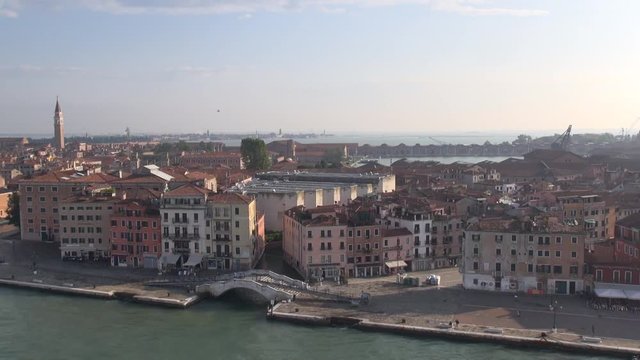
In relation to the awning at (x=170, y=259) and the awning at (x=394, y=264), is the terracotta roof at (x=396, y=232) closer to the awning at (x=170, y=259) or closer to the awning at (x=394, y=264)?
the awning at (x=394, y=264)

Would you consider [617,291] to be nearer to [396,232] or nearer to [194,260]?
[396,232]

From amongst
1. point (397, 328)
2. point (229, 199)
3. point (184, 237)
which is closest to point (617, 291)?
point (397, 328)

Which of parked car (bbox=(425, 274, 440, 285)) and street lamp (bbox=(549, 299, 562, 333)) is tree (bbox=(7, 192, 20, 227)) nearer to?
parked car (bbox=(425, 274, 440, 285))

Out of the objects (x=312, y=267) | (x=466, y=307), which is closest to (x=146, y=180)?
(x=312, y=267)

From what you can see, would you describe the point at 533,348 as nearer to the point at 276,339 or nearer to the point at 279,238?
the point at 276,339

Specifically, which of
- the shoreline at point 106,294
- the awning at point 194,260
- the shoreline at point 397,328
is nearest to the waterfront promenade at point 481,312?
the shoreline at point 397,328

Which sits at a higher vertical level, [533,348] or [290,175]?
[290,175]
